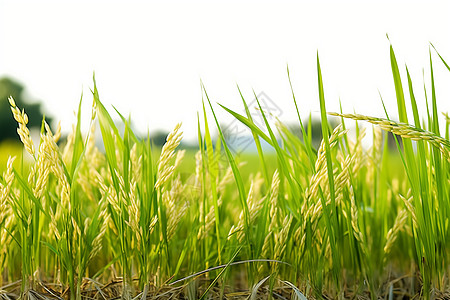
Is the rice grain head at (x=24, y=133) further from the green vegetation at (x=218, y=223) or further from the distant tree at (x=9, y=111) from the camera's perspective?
the distant tree at (x=9, y=111)

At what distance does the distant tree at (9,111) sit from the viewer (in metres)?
20.1

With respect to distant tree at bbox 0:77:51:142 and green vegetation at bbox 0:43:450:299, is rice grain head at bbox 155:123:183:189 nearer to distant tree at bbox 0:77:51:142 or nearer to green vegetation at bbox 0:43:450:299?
green vegetation at bbox 0:43:450:299

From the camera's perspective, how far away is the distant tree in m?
20.1

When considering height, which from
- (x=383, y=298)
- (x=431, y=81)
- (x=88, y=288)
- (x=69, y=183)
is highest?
(x=431, y=81)

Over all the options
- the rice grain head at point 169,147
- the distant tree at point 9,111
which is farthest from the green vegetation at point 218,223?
the distant tree at point 9,111

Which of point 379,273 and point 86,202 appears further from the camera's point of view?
point 86,202

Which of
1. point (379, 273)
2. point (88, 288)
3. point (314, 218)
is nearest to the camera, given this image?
point (314, 218)

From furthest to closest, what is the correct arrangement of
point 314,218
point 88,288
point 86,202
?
point 86,202 → point 88,288 → point 314,218

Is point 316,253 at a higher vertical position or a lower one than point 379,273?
higher

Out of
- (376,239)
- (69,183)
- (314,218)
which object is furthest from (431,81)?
(69,183)

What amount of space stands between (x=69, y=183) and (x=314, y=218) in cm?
65

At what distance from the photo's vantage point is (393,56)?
105 centimetres

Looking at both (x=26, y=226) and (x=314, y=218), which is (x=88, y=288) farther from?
(x=314, y=218)

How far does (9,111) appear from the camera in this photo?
741 inches
